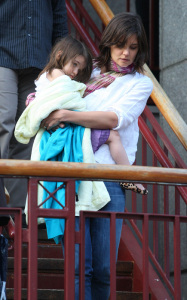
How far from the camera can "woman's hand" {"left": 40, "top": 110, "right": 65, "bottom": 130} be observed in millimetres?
4223

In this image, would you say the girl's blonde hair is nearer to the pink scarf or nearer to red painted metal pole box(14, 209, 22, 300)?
the pink scarf

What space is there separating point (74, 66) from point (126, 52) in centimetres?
30

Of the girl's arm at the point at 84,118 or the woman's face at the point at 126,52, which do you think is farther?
the woman's face at the point at 126,52

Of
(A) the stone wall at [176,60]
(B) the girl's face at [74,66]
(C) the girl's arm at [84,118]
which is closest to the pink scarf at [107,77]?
(B) the girl's face at [74,66]

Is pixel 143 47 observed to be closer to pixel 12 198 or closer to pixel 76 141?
pixel 76 141

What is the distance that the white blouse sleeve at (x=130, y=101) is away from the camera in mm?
4312

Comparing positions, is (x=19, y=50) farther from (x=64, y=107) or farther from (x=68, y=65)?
(x=64, y=107)

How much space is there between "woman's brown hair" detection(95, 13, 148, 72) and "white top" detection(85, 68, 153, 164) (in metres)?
0.13

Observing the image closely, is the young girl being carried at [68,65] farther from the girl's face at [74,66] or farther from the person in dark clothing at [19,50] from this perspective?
the person in dark clothing at [19,50]

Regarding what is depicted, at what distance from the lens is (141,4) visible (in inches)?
357

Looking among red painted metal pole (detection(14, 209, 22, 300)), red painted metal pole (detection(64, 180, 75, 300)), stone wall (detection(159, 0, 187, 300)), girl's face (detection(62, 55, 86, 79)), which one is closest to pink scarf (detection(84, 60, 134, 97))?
girl's face (detection(62, 55, 86, 79))

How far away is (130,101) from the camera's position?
440 centimetres

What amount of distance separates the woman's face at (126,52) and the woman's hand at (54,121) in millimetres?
497

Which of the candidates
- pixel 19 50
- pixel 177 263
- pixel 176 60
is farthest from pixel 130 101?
pixel 176 60
